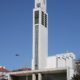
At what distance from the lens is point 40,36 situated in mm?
86500

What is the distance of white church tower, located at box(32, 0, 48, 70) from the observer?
8569 centimetres

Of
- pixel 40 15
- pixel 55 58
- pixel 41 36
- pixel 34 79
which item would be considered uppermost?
pixel 40 15

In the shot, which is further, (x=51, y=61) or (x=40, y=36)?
(x=51, y=61)

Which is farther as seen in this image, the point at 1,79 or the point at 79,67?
the point at 1,79

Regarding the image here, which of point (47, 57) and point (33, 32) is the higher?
point (33, 32)

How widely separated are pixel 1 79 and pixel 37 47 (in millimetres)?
25334

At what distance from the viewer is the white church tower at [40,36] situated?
281ft

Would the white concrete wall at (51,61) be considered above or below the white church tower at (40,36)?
below

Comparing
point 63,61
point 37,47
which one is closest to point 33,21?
point 37,47

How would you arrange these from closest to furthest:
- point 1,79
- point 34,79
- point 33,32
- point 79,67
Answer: point 79,67 → point 34,79 → point 33,32 → point 1,79

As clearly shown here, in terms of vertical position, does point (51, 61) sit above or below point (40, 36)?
below

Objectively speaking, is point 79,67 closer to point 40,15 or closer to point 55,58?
point 55,58

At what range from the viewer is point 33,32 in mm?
88812

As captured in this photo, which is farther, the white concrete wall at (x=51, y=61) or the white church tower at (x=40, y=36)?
the white concrete wall at (x=51, y=61)
